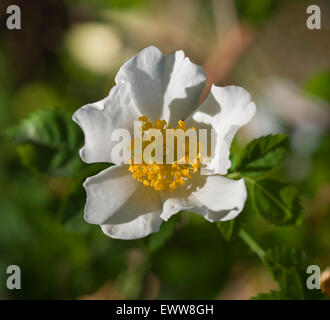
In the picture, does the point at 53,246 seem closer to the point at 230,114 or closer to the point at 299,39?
the point at 230,114

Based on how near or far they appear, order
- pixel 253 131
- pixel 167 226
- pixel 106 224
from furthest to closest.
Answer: pixel 253 131, pixel 167 226, pixel 106 224

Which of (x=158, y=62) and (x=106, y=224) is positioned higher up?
(x=158, y=62)

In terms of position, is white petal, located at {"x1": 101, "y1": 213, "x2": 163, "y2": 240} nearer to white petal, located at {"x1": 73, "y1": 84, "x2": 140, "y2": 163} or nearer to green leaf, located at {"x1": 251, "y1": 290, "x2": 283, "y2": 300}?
white petal, located at {"x1": 73, "y1": 84, "x2": 140, "y2": 163}

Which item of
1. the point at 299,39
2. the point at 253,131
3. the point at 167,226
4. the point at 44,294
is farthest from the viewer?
Result: the point at 299,39

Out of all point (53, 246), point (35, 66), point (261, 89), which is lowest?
point (53, 246)

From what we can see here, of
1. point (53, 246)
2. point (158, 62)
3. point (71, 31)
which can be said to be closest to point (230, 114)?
point (158, 62)

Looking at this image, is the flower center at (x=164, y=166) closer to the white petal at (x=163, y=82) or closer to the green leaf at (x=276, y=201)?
the white petal at (x=163, y=82)

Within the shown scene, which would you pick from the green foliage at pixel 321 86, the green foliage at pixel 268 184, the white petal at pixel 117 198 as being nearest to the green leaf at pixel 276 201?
the green foliage at pixel 268 184

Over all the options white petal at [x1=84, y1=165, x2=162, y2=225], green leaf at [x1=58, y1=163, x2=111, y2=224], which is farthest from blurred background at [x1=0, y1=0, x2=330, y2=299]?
white petal at [x1=84, y1=165, x2=162, y2=225]
